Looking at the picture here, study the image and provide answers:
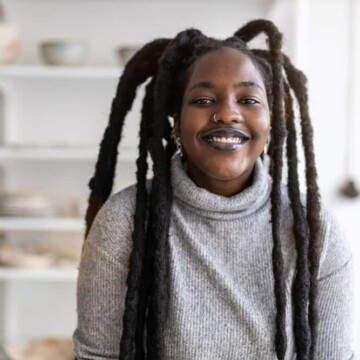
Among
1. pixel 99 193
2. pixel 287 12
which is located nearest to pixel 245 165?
A: pixel 99 193

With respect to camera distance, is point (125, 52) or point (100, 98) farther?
→ point (100, 98)

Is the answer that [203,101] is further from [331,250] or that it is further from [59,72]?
[59,72]

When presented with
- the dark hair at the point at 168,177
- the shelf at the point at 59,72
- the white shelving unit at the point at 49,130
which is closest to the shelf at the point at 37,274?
the white shelving unit at the point at 49,130

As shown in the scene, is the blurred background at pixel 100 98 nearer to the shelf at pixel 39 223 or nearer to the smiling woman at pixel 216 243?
the shelf at pixel 39 223

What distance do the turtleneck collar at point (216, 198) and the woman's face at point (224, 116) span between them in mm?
40

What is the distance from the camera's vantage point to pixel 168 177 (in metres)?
1.15

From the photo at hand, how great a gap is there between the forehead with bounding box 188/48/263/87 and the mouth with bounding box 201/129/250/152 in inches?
3.2

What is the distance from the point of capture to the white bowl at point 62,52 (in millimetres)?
2307

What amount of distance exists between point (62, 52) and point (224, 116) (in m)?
1.37

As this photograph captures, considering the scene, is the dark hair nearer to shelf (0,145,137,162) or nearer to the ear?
the ear

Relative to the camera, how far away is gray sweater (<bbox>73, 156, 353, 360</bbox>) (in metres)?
1.08

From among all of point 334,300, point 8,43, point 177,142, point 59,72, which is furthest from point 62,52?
point 334,300

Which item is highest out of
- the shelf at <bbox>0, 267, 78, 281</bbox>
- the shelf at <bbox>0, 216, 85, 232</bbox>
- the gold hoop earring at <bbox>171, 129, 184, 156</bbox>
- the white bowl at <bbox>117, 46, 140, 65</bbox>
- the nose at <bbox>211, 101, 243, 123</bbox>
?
the white bowl at <bbox>117, 46, 140, 65</bbox>

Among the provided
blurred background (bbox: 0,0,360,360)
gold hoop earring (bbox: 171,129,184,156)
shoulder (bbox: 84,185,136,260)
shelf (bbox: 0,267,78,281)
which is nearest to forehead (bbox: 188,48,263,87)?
gold hoop earring (bbox: 171,129,184,156)
